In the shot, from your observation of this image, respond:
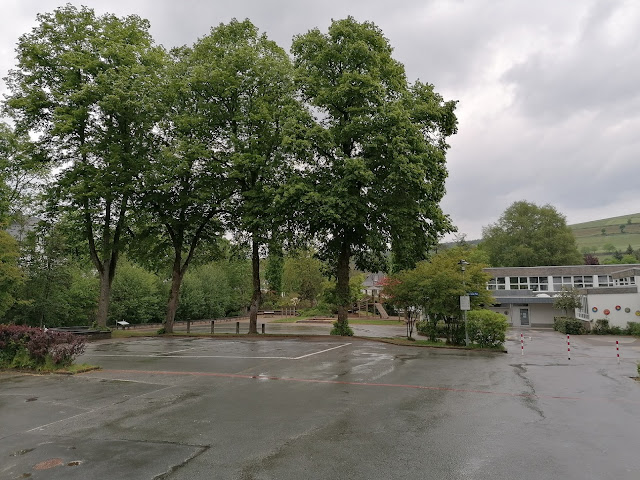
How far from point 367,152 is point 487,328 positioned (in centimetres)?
1072

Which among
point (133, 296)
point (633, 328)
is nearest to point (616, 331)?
point (633, 328)

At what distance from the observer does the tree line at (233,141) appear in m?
23.7

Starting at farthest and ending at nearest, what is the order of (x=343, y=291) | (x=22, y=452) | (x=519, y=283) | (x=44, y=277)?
(x=519, y=283) → (x=44, y=277) → (x=343, y=291) → (x=22, y=452)

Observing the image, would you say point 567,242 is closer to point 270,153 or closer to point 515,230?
point 515,230

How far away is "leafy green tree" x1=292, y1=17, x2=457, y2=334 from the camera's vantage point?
22.6 m

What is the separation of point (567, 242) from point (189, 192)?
2773 inches

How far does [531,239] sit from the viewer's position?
80000 mm

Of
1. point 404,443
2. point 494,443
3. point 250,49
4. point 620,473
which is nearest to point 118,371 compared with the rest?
point 404,443

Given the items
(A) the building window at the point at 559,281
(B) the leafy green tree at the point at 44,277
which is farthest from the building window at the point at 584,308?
(B) the leafy green tree at the point at 44,277

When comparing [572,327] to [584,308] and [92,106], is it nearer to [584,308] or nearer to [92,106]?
A: [584,308]

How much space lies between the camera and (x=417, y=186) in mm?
22297

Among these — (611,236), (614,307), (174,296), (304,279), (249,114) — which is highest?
(611,236)

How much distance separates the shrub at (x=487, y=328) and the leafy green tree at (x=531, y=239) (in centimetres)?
6275

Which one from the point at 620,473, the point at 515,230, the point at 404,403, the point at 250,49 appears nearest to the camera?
the point at 620,473
